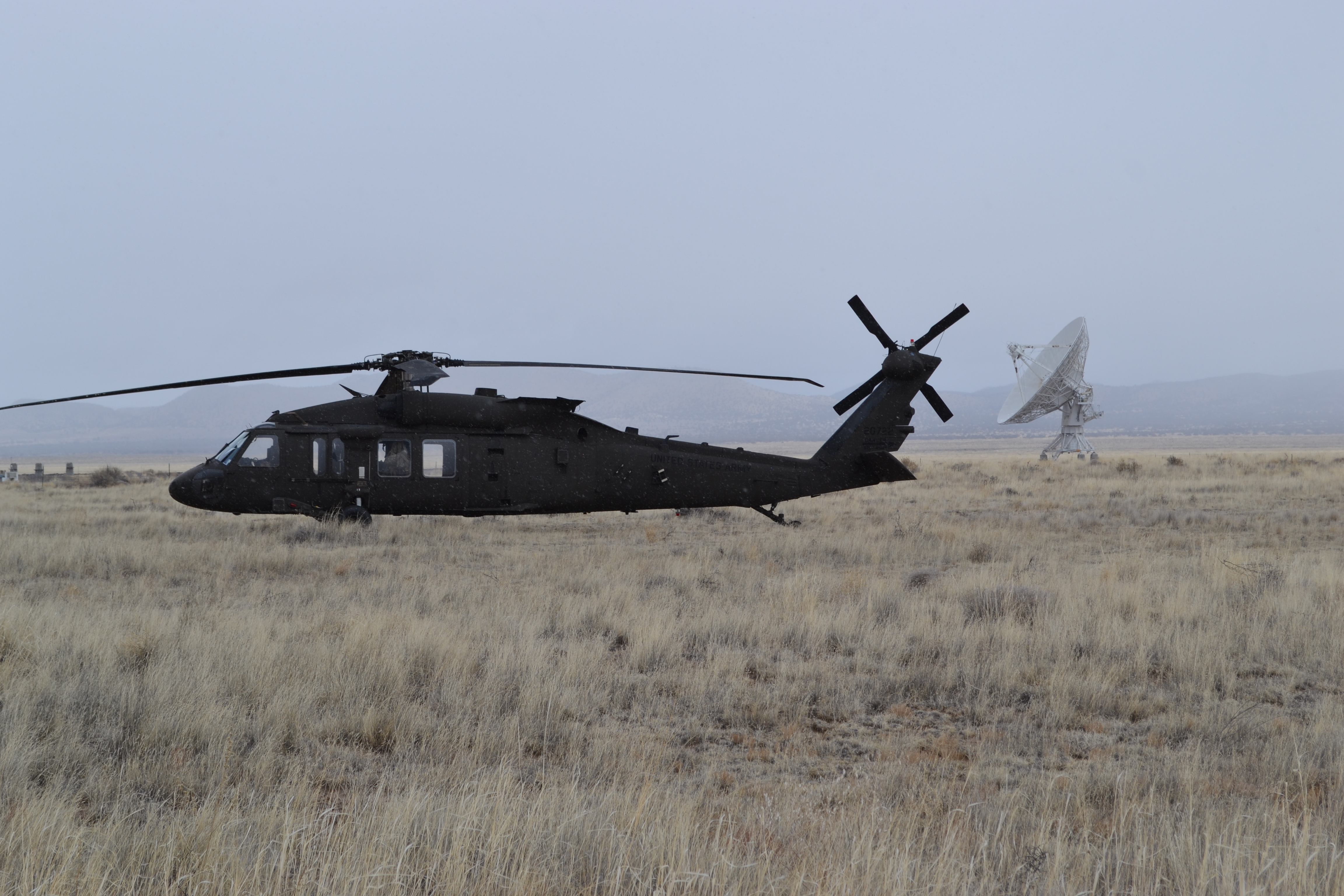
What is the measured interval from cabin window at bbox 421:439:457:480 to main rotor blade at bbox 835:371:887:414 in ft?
24.6

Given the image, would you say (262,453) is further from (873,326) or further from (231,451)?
(873,326)

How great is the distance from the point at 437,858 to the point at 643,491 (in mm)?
11843

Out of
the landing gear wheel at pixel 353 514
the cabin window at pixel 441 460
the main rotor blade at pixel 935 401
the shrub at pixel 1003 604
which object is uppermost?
the main rotor blade at pixel 935 401

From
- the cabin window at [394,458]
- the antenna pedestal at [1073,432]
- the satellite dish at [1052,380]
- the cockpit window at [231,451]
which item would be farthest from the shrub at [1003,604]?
the antenna pedestal at [1073,432]

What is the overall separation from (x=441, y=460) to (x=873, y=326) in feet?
28.9

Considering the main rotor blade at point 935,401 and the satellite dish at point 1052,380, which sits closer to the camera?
the main rotor blade at point 935,401

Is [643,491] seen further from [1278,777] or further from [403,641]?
[1278,777]

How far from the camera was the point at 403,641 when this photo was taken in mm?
7578

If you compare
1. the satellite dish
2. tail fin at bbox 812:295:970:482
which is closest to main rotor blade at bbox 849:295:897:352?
tail fin at bbox 812:295:970:482

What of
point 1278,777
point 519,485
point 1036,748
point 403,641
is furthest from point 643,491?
point 1278,777

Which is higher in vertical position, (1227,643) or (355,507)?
(355,507)

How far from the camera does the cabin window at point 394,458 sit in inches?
571

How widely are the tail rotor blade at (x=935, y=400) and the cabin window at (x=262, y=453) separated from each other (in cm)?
1170

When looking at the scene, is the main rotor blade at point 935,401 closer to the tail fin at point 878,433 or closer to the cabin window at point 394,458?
the tail fin at point 878,433
